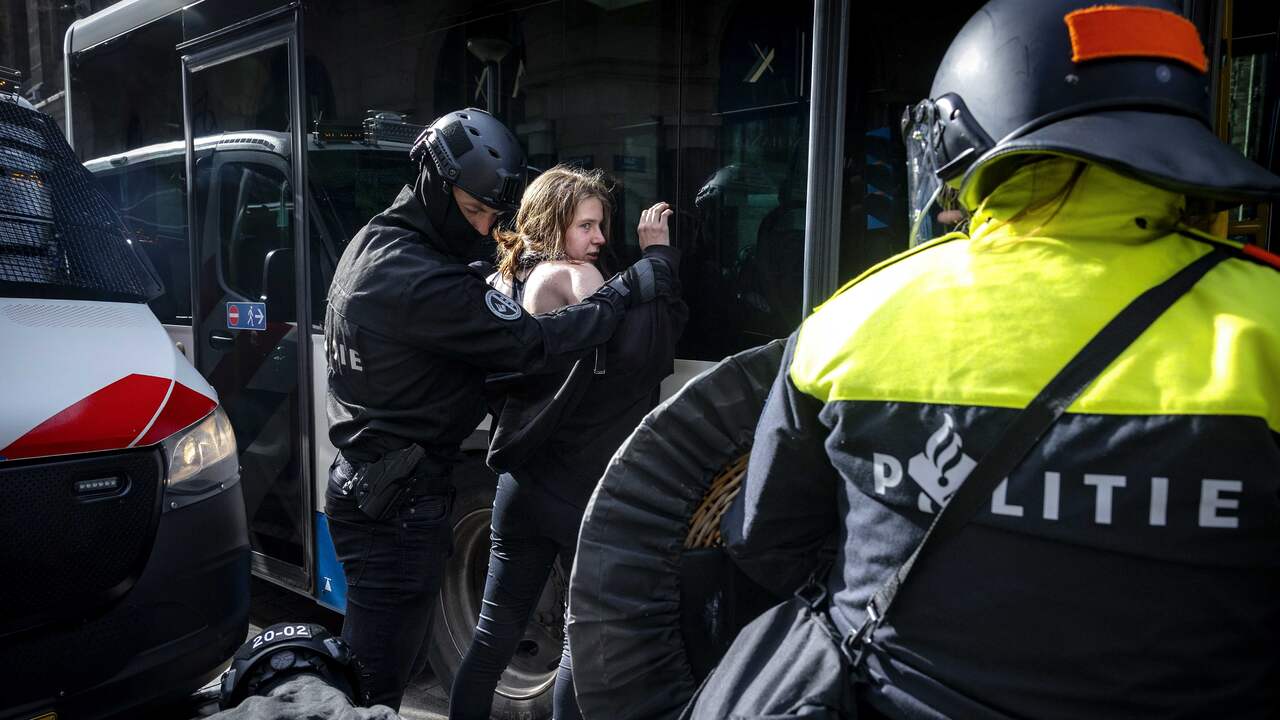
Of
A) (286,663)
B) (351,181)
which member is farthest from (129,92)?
(286,663)

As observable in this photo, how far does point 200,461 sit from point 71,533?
0.41m

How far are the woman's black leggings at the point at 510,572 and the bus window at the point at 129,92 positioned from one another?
3.50 m

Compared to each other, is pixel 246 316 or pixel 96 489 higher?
pixel 246 316

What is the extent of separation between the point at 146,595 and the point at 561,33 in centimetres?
213

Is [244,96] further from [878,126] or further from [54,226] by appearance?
[878,126]

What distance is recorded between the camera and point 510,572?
270cm

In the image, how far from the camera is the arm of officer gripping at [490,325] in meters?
2.36

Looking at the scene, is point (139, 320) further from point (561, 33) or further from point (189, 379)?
point (561, 33)

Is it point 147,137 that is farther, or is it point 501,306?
point 147,137

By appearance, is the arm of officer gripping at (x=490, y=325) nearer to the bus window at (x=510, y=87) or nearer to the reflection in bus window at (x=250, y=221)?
the bus window at (x=510, y=87)

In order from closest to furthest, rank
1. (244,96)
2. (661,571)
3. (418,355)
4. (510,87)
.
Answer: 1. (661,571)
2. (418,355)
3. (510,87)
4. (244,96)

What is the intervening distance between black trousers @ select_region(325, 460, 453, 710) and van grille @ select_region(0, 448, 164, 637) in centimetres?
50

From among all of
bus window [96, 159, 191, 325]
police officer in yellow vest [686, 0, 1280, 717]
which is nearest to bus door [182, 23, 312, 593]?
bus window [96, 159, 191, 325]

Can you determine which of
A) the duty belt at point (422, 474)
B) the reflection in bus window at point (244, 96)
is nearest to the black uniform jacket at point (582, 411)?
the duty belt at point (422, 474)
